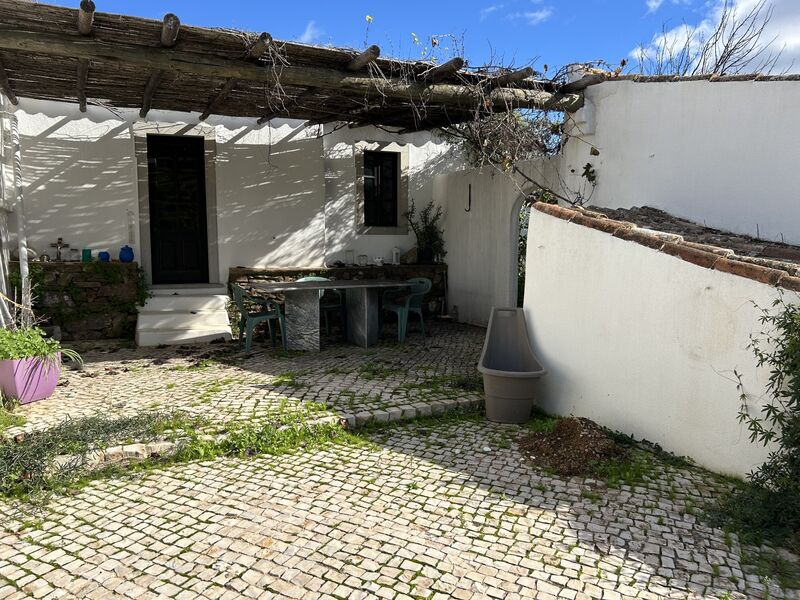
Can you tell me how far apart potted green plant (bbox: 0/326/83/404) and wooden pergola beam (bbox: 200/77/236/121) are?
3518mm

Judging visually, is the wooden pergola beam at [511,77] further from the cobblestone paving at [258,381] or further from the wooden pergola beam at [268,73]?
the cobblestone paving at [258,381]

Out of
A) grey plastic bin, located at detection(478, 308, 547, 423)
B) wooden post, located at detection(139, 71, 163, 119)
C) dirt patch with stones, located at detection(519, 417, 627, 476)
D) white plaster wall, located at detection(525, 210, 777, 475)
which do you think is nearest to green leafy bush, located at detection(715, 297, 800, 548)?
white plaster wall, located at detection(525, 210, 777, 475)

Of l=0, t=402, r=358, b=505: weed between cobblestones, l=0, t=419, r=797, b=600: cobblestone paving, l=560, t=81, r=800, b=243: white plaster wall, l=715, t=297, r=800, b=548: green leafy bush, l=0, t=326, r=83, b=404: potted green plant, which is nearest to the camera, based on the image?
l=0, t=419, r=797, b=600: cobblestone paving

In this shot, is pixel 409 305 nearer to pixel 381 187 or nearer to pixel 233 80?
pixel 381 187

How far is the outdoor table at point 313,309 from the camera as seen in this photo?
26.7 ft

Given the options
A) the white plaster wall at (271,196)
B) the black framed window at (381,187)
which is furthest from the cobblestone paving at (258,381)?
the black framed window at (381,187)

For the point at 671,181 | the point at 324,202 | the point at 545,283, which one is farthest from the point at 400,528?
the point at 324,202

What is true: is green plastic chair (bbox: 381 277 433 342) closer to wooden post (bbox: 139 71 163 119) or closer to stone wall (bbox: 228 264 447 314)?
stone wall (bbox: 228 264 447 314)

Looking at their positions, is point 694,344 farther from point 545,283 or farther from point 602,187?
point 602,187

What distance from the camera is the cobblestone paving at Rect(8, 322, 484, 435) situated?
5465 mm

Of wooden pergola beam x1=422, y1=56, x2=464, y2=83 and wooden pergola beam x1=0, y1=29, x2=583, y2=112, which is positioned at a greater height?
wooden pergola beam x1=422, y1=56, x2=464, y2=83

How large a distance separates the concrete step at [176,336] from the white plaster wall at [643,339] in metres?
5.43

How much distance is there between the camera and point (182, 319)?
29.7 feet

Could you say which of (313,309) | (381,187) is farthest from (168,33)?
(381,187)
